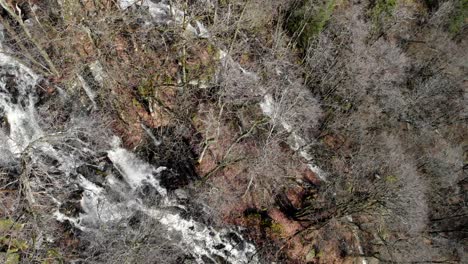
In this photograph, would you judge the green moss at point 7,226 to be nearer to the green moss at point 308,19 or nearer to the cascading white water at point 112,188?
the cascading white water at point 112,188

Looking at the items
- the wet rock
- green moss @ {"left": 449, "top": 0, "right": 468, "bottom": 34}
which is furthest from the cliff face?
green moss @ {"left": 449, "top": 0, "right": 468, "bottom": 34}

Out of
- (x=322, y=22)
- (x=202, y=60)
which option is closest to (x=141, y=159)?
(x=202, y=60)

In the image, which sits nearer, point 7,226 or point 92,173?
point 7,226

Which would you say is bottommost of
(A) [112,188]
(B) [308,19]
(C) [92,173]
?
(A) [112,188]

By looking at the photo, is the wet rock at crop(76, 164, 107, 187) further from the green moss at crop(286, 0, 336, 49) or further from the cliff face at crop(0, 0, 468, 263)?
the green moss at crop(286, 0, 336, 49)

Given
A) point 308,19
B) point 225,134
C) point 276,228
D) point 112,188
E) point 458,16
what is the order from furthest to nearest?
point 458,16
point 308,19
point 225,134
point 276,228
point 112,188

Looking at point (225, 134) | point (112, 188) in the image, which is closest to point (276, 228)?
point (225, 134)

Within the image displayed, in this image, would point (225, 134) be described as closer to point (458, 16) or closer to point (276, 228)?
point (276, 228)
